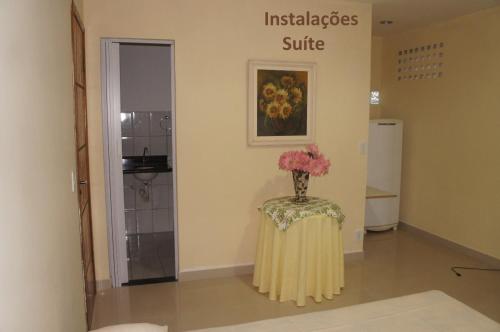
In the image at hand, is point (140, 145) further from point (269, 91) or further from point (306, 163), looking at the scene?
point (306, 163)

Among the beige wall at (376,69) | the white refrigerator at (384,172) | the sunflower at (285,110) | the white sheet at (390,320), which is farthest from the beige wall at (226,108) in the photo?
the white sheet at (390,320)

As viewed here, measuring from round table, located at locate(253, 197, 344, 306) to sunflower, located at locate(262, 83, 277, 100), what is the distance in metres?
1.06

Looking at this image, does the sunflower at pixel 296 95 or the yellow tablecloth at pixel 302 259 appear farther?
the sunflower at pixel 296 95

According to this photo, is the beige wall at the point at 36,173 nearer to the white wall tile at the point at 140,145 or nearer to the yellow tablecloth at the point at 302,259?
the yellow tablecloth at the point at 302,259

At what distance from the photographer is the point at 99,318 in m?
3.13

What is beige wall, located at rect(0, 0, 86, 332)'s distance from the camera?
3.85 ft

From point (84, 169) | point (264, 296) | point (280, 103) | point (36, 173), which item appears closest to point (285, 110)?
point (280, 103)

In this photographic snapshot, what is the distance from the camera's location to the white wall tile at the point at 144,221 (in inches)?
212

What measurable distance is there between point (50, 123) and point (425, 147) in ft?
14.9

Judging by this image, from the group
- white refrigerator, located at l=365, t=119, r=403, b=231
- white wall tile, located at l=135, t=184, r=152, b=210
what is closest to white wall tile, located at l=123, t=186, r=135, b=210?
white wall tile, located at l=135, t=184, r=152, b=210

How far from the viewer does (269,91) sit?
12.6ft

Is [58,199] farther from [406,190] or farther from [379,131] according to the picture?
[406,190]

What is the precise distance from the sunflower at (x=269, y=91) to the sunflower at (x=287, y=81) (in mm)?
105

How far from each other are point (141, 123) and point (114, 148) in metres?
1.78
